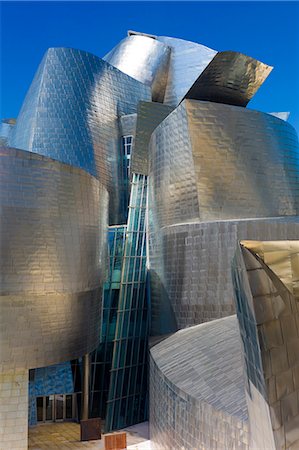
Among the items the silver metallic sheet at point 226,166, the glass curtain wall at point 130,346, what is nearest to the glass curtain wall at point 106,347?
the glass curtain wall at point 130,346

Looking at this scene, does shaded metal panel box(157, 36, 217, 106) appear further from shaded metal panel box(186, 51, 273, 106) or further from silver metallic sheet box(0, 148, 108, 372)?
silver metallic sheet box(0, 148, 108, 372)

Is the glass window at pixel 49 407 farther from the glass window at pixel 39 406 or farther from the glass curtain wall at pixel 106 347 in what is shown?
the glass curtain wall at pixel 106 347

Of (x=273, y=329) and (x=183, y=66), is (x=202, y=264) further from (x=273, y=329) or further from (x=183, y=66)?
(x=183, y=66)

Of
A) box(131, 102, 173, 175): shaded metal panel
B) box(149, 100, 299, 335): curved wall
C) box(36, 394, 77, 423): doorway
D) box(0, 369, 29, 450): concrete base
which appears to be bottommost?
box(36, 394, 77, 423): doorway

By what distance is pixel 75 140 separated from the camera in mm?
22125

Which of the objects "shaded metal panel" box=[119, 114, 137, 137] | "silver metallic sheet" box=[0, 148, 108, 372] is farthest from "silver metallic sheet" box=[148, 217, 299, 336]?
"shaded metal panel" box=[119, 114, 137, 137]

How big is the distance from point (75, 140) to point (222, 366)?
51.8 feet

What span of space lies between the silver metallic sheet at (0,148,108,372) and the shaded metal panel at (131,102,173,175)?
647 cm

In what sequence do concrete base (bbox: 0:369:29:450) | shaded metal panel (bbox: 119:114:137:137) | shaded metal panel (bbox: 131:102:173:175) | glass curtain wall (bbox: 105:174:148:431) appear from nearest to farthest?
1. concrete base (bbox: 0:369:29:450)
2. glass curtain wall (bbox: 105:174:148:431)
3. shaded metal panel (bbox: 131:102:173:175)
4. shaded metal panel (bbox: 119:114:137:137)

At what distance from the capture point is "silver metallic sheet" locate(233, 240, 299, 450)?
456 cm

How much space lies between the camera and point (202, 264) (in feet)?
44.5

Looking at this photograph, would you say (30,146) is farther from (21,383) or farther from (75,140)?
(21,383)

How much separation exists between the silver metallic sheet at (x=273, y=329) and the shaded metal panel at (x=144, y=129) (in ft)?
50.6

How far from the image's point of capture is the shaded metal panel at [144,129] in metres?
20.1
